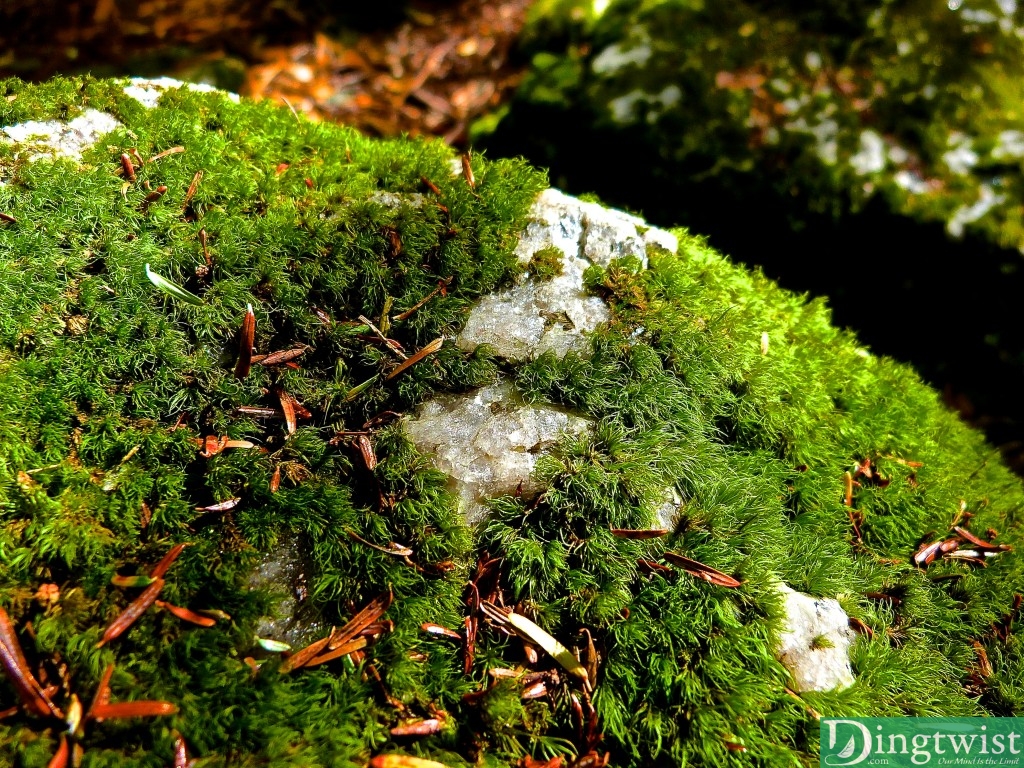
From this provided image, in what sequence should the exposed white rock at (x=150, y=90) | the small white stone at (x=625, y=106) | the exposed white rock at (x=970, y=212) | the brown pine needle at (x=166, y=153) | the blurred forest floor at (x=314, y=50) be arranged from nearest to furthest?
the brown pine needle at (x=166, y=153), the exposed white rock at (x=150, y=90), the exposed white rock at (x=970, y=212), the small white stone at (x=625, y=106), the blurred forest floor at (x=314, y=50)

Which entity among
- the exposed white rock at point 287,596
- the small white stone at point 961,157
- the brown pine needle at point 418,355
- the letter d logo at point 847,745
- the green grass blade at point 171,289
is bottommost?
the letter d logo at point 847,745

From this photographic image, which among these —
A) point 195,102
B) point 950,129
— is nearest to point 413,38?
point 195,102

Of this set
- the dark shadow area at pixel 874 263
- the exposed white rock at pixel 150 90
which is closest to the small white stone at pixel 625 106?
the dark shadow area at pixel 874 263

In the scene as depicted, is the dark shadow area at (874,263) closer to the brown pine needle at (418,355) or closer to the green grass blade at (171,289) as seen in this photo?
the brown pine needle at (418,355)

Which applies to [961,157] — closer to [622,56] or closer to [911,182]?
[911,182]

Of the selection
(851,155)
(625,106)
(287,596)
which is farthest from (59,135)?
(851,155)
